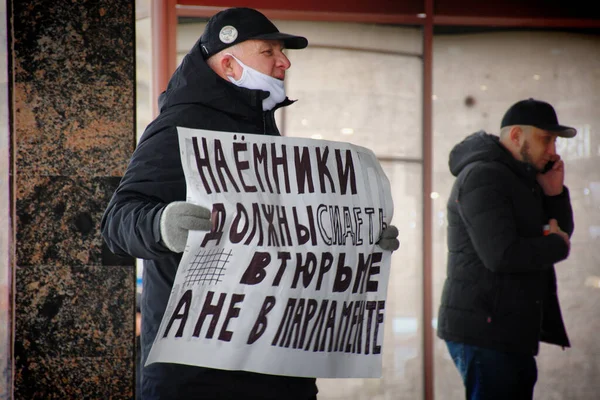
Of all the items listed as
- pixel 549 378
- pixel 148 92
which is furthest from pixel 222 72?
pixel 549 378

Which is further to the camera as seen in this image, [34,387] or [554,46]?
[554,46]

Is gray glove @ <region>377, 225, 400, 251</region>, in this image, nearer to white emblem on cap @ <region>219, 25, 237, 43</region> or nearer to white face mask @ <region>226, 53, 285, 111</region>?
white face mask @ <region>226, 53, 285, 111</region>

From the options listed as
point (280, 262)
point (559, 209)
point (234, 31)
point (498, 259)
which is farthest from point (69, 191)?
point (559, 209)

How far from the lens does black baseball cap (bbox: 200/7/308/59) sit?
2.17m

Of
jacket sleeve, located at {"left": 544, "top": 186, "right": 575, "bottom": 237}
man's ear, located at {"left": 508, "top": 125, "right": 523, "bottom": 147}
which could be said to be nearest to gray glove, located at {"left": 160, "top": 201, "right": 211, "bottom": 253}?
man's ear, located at {"left": 508, "top": 125, "right": 523, "bottom": 147}

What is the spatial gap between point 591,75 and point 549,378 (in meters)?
2.18

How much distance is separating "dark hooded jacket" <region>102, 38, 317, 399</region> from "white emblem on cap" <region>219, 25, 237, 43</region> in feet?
0.32

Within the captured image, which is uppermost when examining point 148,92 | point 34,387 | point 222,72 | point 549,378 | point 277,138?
point 148,92

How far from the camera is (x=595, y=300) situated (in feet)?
15.0

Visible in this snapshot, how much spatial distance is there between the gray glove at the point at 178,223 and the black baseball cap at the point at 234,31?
675 mm

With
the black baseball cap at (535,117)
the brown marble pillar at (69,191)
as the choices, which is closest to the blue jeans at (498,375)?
the black baseball cap at (535,117)

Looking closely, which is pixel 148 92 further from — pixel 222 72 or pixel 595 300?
pixel 595 300

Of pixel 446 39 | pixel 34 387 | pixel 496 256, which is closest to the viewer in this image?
pixel 34 387

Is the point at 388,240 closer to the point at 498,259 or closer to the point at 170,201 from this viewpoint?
the point at 170,201
